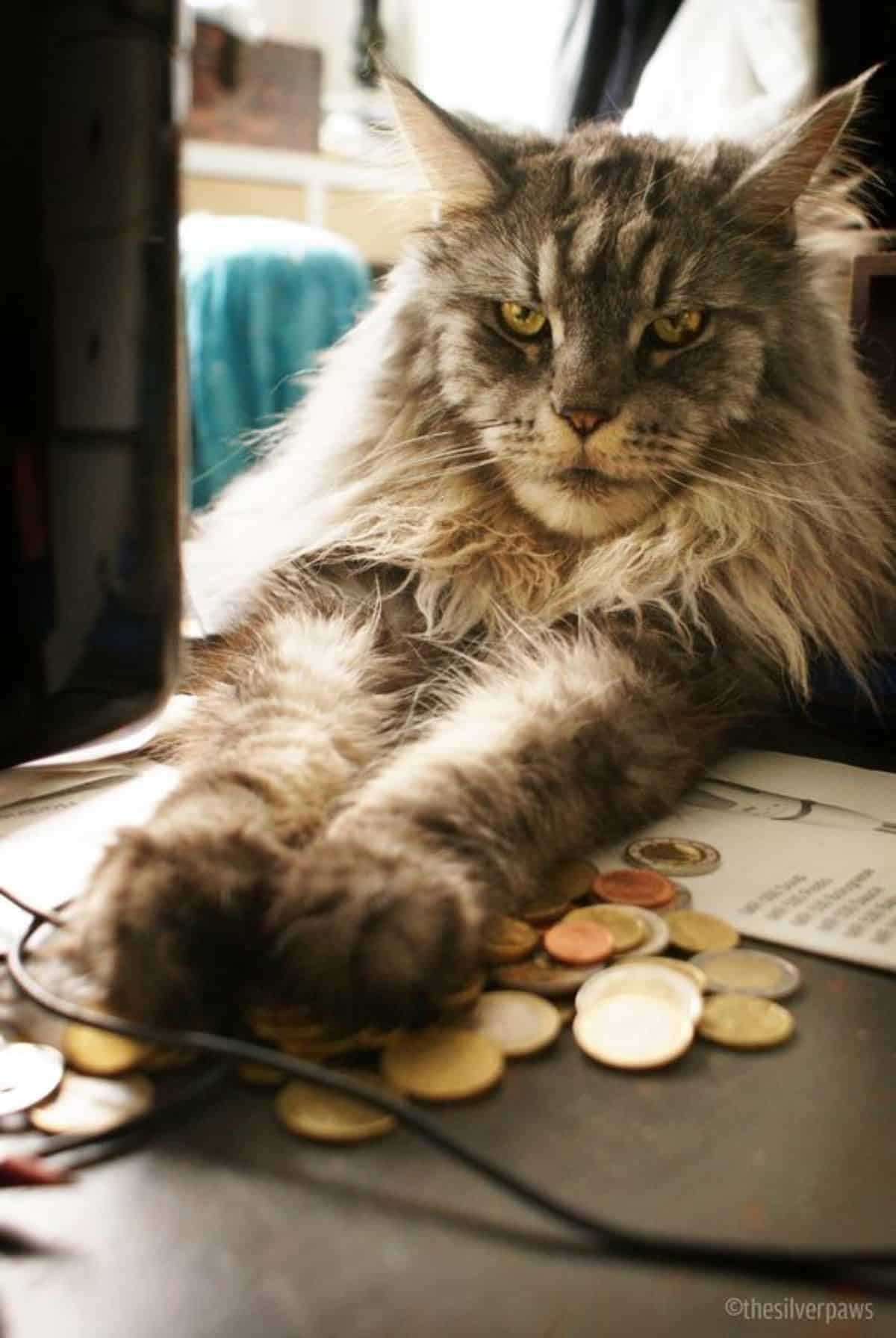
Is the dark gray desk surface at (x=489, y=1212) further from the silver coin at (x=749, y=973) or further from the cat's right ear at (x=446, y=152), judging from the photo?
the cat's right ear at (x=446, y=152)

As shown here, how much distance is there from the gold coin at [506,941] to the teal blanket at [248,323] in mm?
1580

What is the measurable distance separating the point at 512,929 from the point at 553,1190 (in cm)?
25

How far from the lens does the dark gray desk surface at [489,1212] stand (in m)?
0.50

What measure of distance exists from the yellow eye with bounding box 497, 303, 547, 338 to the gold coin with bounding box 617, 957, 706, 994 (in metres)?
0.75

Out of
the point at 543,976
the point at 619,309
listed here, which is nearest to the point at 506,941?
the point at 543,976

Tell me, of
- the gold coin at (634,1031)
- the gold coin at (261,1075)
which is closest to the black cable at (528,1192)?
the gold coin at (261,1075)

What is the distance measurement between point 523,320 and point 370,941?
2.72ft

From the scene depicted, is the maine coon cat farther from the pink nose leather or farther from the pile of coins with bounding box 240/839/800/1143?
the pile of coins with bounding box 240/839/800/1143

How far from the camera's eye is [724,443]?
125cm

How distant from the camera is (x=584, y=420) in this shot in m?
1.17

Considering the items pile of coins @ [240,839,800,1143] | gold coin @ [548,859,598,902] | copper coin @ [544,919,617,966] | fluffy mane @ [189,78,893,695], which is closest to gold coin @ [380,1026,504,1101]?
pile of coins @ [240,839,800,1143]

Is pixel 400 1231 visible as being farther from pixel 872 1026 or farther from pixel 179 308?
pixel 179 308

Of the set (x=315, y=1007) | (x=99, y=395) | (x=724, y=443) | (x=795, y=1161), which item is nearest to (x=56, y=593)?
(x=99, y=395)

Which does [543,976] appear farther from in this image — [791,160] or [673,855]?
[791,160]
